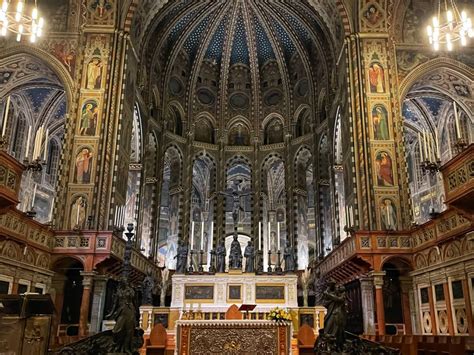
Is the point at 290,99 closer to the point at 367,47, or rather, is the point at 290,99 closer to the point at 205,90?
the point at 205,90

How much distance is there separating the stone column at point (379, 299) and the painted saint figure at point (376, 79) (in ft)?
24.9

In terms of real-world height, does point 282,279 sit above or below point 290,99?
below

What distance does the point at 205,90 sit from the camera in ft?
105

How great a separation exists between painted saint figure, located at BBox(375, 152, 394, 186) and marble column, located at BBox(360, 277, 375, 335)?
3788 millimetres

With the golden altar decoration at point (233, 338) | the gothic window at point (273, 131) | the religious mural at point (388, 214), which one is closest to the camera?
the golden altar decoration at point (233, 338)

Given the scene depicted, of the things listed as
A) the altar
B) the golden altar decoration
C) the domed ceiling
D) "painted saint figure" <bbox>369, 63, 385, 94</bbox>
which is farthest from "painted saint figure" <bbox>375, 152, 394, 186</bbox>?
the domed ceiling

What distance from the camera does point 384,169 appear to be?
18.6 m

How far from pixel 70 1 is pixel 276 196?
21559 mm

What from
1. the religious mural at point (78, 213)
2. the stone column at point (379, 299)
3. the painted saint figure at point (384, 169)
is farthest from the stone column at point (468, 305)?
the religious mural at point (78, 213)

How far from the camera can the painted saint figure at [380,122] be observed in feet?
62.6

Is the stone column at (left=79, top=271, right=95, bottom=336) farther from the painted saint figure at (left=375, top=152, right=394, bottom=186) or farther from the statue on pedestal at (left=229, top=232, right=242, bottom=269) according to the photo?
the painted saint figure at (left=375, top=152, right=394, bottom=186)

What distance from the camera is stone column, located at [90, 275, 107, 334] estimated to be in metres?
17.3

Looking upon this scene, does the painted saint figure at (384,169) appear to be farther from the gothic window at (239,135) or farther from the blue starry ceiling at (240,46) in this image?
the blue starry ceiling at (240,46)

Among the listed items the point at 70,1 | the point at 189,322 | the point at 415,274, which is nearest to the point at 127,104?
the point at 70,1
